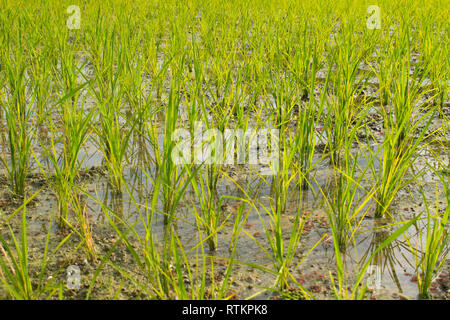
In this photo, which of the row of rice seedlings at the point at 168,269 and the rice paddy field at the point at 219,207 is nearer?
the row of rice seedlings at the point at 168,269

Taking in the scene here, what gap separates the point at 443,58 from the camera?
2.98 metres
